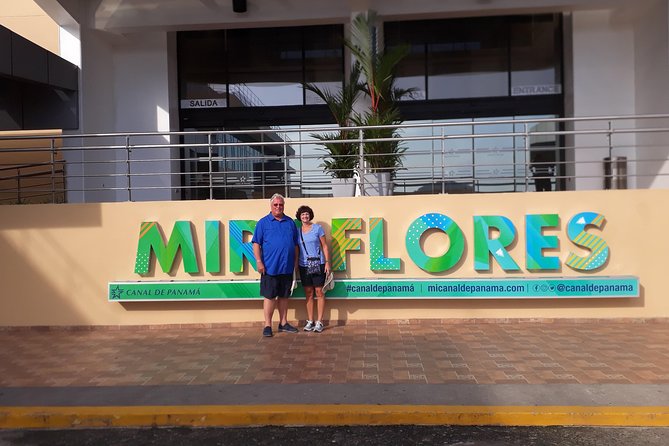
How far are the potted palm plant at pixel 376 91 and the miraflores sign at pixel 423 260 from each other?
1.94m

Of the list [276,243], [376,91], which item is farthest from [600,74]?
[276,243]

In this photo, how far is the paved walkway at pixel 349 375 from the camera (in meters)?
4.90

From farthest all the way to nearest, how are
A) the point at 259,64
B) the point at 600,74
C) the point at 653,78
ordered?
1. the point at 259,64
2. the point at 600,74
3. the point at 653,78

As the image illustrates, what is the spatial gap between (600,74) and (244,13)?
764 centimetres

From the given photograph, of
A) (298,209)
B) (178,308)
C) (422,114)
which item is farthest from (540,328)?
(422,114)

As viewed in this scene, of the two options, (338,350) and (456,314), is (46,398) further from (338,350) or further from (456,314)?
(456,314)

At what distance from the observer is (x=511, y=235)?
797 centimetres

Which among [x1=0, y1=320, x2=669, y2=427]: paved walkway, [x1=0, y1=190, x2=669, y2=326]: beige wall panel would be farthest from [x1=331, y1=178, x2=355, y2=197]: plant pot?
[x1=0, y1=320, x2=669, y2=427]: paved walkway

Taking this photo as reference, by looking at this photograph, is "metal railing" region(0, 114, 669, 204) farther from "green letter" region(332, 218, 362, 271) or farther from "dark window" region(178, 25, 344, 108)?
"green letter" region(332, 218, 362, 271)

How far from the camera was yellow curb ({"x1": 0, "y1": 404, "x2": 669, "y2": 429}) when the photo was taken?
4707mm

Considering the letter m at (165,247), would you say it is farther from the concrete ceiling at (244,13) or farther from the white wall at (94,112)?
the concrete ceiling at (244,13)

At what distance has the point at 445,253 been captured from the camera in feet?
26.4

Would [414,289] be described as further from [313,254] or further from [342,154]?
[342,154]

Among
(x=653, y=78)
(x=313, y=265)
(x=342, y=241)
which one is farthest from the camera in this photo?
(x=653, y=78)
